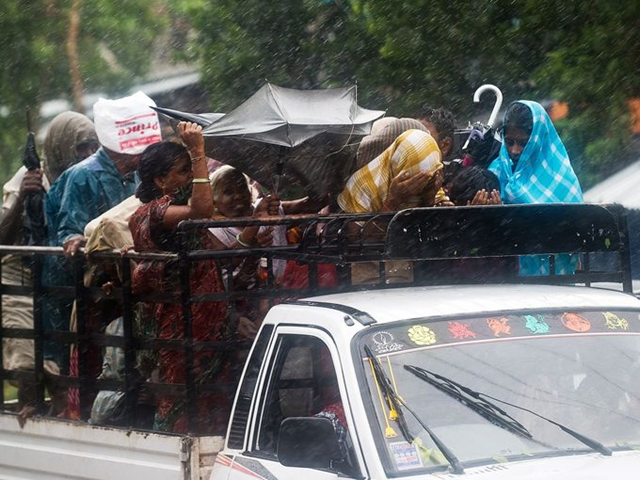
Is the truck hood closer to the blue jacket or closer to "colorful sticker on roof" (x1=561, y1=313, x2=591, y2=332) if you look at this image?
"colorful sticker on roof" (x1=561, y1=313, x2=591, y2=332)

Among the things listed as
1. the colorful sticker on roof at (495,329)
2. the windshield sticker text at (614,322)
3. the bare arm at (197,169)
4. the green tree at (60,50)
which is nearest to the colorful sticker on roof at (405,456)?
the colorful sticker on roof at (495,329)

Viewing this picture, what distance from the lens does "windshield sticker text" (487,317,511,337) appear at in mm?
4180

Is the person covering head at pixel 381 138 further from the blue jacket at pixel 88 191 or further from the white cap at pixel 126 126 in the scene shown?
the blue jacket at pixel 88 191

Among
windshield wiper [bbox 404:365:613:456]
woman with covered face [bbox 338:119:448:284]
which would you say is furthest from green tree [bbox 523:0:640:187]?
windshield wiper [bbox 404:365:613:456]

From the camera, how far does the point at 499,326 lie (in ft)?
13.8

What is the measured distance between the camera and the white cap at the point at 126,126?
725cm

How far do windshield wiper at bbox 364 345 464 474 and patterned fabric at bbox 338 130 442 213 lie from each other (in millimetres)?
1645

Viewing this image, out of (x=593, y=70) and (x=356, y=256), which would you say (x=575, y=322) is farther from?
(x=593, y=70)

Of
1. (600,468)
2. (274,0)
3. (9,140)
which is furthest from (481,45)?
(9,140)

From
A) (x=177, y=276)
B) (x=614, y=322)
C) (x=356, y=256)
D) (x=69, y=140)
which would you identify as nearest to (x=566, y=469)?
(x=614, y=322)

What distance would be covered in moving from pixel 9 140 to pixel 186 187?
18135 millimetres

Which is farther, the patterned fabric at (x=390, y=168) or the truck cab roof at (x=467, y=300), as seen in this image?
the patterned fabric at (x=390, y=168)

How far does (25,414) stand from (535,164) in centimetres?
285

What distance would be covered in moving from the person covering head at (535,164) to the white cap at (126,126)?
2.11 m
